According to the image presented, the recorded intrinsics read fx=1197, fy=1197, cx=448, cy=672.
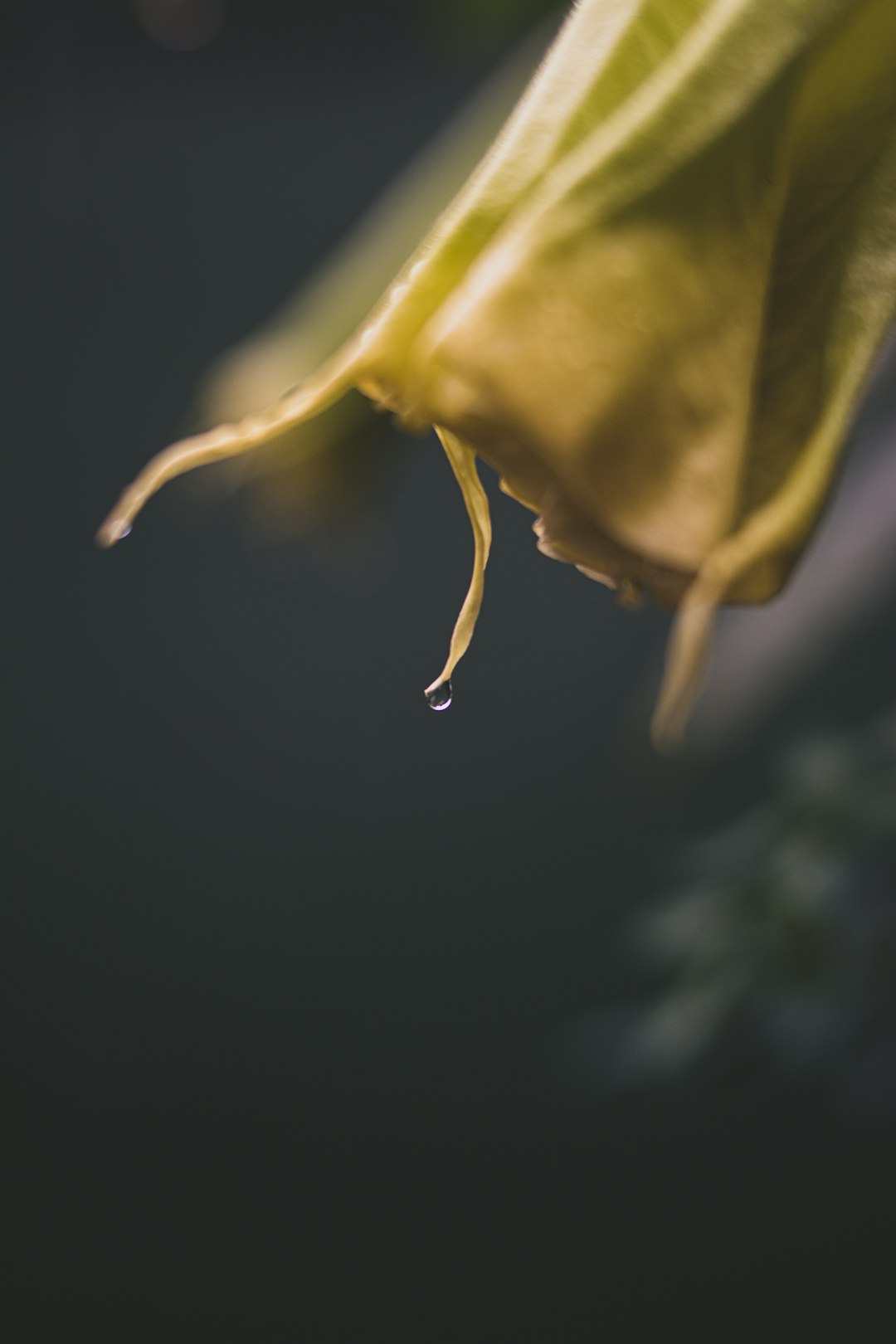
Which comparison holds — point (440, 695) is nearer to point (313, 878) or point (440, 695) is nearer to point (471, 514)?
point (471, 514)

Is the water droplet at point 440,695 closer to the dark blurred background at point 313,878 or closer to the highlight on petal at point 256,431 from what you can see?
the highlight on petal at point 256,431

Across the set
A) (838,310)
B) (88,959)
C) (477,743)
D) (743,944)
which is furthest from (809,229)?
(88,959)

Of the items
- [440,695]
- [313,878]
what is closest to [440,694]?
[440,695]

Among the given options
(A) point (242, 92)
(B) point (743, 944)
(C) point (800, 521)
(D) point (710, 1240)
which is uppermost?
(C) point (800, 521)

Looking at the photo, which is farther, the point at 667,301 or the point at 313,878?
the point at 313,878

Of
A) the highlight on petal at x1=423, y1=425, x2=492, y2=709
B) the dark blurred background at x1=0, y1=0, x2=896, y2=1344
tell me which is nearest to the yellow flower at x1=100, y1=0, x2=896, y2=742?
the highlight on petal at x1=423, y1=425, x2=492, y2=709

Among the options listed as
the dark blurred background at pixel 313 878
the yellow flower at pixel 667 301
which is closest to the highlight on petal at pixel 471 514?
the yellow flower at pixel 667 301

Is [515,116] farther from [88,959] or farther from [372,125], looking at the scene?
[88,959]
